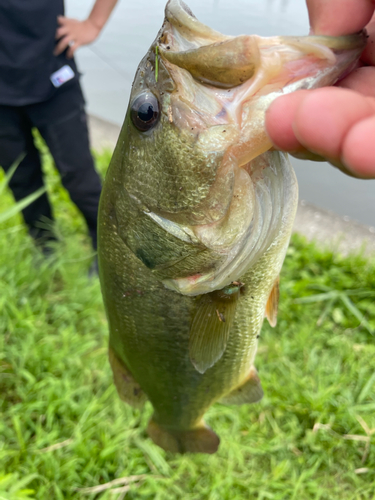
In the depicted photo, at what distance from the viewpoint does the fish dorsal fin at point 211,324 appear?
958 millimetres

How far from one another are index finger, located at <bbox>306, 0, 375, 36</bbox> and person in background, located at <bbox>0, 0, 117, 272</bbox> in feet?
5.58

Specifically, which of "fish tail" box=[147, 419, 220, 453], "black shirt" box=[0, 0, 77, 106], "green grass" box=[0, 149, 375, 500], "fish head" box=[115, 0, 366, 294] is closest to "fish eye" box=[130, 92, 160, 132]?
"fish head" box=[115, 0, 366, 294]

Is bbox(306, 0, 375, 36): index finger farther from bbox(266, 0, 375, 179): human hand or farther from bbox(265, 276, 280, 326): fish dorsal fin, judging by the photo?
bbox(265, 276, 280, 326): fish dorsal fin

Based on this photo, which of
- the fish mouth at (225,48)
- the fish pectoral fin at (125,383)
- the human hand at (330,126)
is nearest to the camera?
the human hand at (330,126)

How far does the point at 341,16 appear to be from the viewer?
740 mm

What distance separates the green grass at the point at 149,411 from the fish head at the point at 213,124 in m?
1.15

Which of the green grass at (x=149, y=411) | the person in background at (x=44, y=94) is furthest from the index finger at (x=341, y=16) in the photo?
the person in background at (x=44, y=94)

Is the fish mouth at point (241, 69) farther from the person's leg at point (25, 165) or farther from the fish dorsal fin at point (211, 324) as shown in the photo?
the person's leg at point (25, 165)

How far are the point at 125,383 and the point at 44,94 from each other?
5.38 ft

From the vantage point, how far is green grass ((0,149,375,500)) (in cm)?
169

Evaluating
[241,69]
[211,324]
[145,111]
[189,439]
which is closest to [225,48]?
[241,69]

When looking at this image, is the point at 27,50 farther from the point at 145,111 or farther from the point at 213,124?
the point at 213,124

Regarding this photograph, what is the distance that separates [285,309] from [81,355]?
1314 mm

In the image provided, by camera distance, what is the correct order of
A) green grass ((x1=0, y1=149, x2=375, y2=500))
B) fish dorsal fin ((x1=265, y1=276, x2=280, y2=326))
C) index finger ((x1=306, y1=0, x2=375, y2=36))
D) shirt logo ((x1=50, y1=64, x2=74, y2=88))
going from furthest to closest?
1. shirt logo ((x1=50, y1=64, x2=74, y2=88))
2. green grass ((x1=0, y1=149, x2=375, y2=500))
3. fish dorsal fin ((x1=265, y1=276, x2=280, y2=326))
4. index finger ((x1=306, y1=0, x2=375, y2=36))
